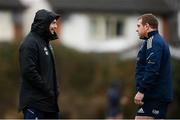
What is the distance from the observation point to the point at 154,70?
10664 mm

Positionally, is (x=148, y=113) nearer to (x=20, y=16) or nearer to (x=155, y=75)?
(x=155, y=75)

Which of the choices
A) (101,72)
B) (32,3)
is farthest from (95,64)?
(32,3)

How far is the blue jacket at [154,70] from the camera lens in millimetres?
10695

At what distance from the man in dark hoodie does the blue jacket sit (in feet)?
4.03

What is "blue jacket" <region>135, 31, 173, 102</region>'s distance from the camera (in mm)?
10695

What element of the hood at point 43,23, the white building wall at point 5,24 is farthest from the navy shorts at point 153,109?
the white building wall at point 5,24

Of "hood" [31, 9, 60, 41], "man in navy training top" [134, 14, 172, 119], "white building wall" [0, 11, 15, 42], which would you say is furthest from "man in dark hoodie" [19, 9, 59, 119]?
"white building wall" [0, 11, 15, 42]

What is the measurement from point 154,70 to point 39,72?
159cm

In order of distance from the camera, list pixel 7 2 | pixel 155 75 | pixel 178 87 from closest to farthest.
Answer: pixel 155 75 → pixel 178 87 → pixel 7 2

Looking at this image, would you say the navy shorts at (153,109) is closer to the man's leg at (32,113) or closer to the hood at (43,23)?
the man's leg at (32,113)

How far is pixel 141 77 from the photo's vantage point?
35.6ft

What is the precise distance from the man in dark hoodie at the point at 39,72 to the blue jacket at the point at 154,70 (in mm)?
1230

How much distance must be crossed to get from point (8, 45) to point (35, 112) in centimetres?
1828

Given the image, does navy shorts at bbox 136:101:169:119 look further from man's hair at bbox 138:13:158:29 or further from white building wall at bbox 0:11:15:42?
white building wall at bbox 0:11:15:42
